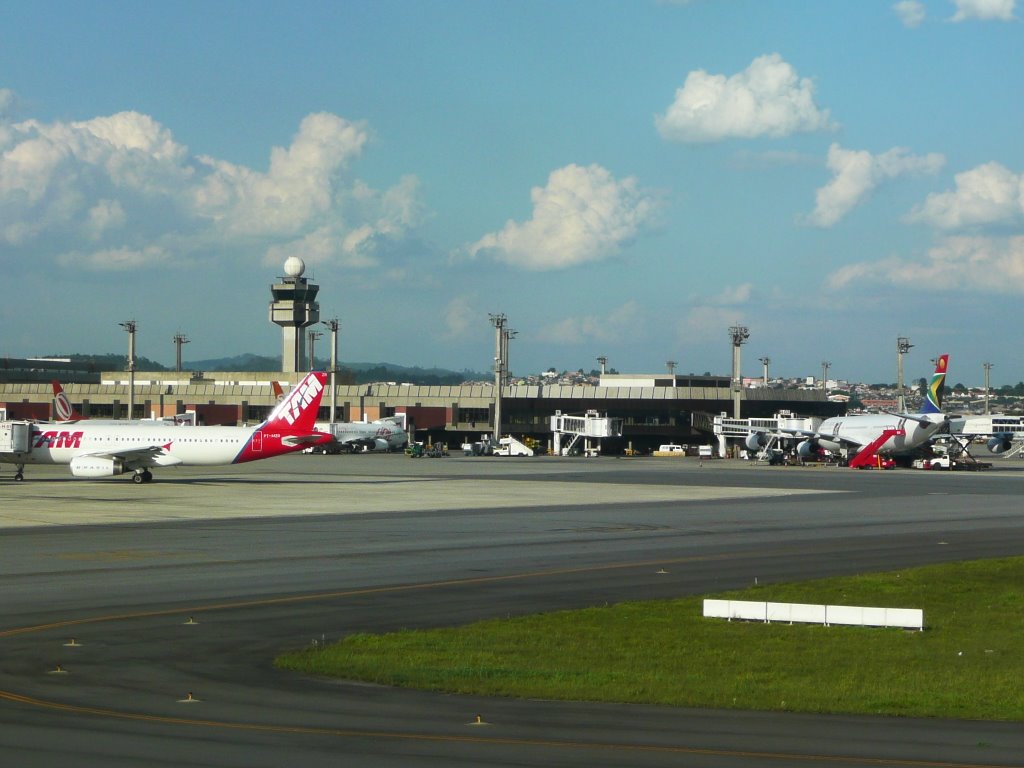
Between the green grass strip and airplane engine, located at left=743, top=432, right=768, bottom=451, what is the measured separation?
96.4 metres

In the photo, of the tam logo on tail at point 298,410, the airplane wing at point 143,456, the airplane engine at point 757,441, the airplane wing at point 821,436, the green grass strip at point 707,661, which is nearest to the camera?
the green grass strip at point 707,661

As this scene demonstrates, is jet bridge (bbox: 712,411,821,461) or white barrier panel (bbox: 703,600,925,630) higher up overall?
jet bridge (bbox: 712,411,821,461)

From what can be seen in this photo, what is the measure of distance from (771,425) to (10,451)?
102 metres

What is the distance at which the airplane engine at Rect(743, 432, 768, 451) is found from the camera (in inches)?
4835

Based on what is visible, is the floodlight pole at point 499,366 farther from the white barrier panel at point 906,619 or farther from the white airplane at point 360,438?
the white barrier panel at point 906,619

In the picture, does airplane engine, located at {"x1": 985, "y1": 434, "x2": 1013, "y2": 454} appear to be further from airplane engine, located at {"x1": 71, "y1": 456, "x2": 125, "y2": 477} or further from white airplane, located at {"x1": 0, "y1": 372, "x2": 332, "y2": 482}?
airplane engine, located at {"x1": 71, "y1": 456, "x2": 125, "y2": 477}

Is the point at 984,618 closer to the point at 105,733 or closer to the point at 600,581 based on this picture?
the point at 600,581

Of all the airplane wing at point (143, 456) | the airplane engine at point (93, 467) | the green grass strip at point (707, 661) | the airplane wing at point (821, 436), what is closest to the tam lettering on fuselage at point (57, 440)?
the airplane wing at point (143, 456)

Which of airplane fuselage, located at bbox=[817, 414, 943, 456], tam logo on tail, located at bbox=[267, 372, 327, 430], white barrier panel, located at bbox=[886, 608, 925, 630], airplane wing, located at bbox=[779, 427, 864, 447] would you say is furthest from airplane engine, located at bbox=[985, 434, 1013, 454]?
white barrier panel, located at bbox=[886, 608, 925, 630]

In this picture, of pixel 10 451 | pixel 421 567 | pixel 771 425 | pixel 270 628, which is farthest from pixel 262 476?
pixel 771 425

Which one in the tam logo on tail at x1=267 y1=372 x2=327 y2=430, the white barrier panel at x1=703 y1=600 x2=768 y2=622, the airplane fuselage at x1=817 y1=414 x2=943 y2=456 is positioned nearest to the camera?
the white barrier panel at x1=703 y1=600 x2=768 y2=622

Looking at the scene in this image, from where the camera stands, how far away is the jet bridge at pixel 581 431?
149 metres

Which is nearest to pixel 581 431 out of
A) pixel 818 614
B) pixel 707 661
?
pixel 818 614

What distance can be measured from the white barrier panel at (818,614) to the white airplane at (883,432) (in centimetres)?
8571
